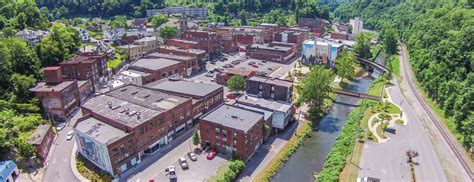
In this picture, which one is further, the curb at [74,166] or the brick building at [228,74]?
the brick building at [228,74]

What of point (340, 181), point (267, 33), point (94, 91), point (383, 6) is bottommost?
point (340, 181)

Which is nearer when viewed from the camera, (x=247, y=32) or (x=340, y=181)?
(x=340, y=181)

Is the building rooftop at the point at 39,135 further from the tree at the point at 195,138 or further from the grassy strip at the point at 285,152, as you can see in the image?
the grassy strip at the point at 285,152

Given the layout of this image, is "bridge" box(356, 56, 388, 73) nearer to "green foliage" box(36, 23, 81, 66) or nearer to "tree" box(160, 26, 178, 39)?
"tree" box(160, 26, 178, 39)

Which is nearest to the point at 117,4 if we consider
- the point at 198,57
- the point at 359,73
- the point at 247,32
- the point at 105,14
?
the point at 105,14

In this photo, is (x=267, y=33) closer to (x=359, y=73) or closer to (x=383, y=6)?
(x=359, y=73)

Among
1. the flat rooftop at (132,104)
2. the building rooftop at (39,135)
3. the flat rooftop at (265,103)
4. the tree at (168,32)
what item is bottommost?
the building rooftop at (39,135)

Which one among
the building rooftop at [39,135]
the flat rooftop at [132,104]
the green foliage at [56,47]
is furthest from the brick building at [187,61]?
the building rooftop at [39,135]
